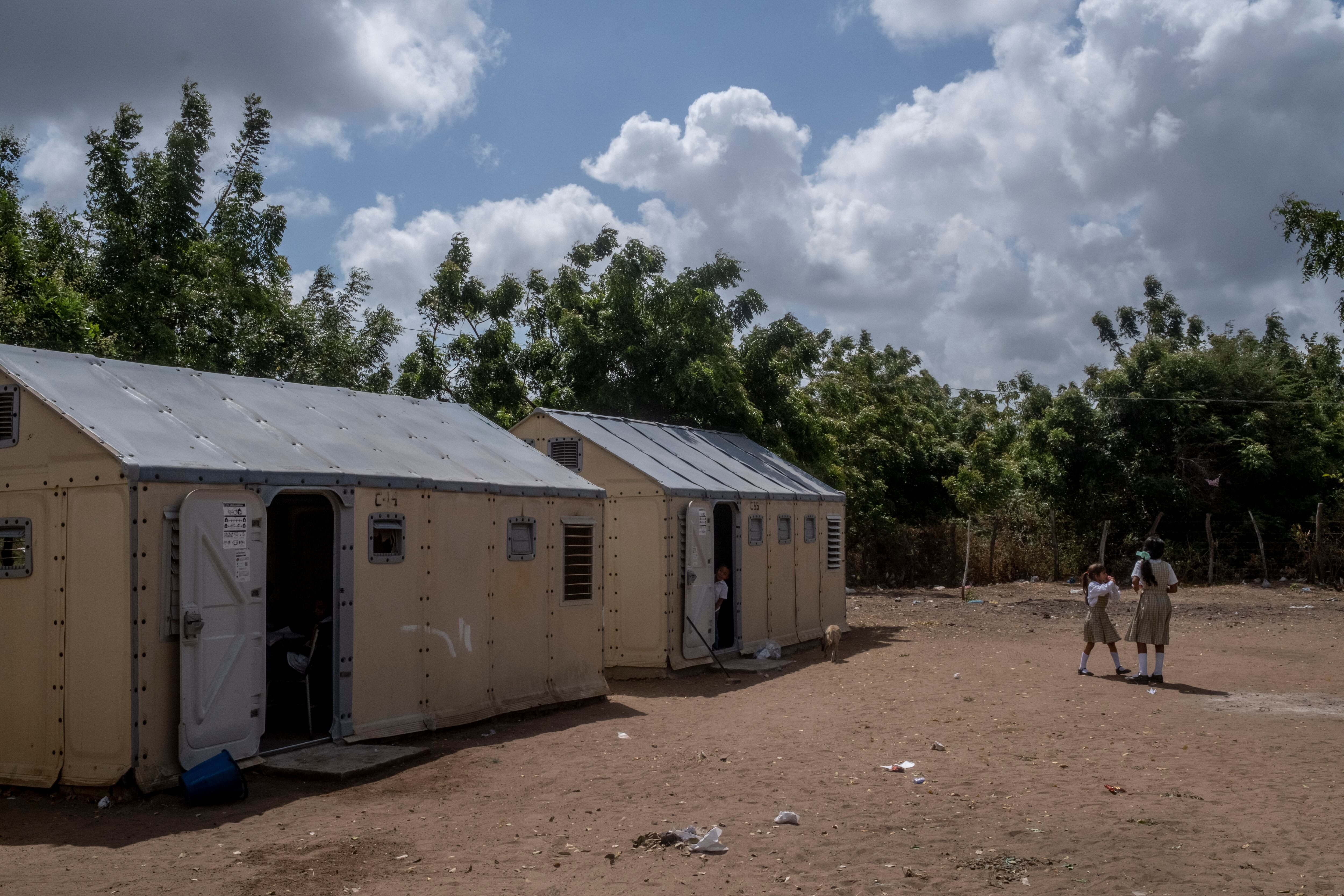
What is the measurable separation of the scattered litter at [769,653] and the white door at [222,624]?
8.59m

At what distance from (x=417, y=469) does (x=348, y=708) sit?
2.30m

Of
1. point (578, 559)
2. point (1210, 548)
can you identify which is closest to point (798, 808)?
point (578, 559)

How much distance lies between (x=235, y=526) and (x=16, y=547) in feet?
5.25

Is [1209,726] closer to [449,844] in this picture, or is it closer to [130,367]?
A: [449,844]

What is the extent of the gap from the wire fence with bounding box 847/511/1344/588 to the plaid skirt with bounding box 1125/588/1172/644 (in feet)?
46.4

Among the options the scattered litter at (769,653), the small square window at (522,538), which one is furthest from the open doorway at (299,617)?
the scattered litter at (769,653)

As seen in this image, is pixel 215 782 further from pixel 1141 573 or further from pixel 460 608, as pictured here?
pixel 1141 573

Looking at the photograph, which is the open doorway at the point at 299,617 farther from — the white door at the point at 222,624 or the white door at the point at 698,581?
the white door at the point at 698,581

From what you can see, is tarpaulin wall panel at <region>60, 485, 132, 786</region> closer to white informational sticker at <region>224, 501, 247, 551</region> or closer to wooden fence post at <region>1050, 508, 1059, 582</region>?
white informational sticker at <region>224, 501, 247, 551</region>

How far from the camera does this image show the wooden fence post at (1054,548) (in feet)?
92.9

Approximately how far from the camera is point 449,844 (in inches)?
255

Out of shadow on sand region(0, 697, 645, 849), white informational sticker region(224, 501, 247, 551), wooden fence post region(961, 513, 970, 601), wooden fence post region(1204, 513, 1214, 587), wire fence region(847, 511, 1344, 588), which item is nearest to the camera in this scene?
shadow on sand region(0, 697, 645, 849)

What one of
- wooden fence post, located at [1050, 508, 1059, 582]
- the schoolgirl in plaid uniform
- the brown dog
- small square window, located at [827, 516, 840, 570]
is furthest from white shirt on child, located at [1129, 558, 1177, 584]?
wooden fence post, located at [1050, 508, 1059, 582]

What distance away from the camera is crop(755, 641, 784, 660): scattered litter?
15.5 m
